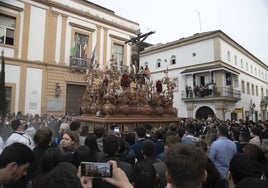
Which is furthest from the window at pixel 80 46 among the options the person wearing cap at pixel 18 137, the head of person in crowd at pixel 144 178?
the head of person in crowd at pixel 144 178

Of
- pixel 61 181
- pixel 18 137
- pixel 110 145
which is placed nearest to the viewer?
pixel 61 181

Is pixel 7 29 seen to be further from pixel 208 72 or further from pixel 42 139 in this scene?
pixel 208 72

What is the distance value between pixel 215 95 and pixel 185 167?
26.1 metres

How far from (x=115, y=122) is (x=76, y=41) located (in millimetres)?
12623

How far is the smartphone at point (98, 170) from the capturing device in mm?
1619

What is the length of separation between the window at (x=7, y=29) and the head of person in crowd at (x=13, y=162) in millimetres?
16490

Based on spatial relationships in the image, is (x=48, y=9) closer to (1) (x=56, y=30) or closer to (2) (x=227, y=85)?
(1) (x=56, y=30)

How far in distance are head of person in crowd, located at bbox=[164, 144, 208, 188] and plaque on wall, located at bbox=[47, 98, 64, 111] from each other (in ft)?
55.6

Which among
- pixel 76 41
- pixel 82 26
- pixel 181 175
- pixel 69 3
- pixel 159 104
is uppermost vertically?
pixel 69 3

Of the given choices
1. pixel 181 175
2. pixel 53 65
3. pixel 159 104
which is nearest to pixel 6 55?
pixel 53 65

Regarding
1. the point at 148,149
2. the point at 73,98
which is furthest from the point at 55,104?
the point at 148,149

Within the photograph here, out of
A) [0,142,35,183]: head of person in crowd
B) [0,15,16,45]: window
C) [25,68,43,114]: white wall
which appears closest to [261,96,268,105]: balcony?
[25,68,43,114]: white wall

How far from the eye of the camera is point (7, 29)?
53.6 feet

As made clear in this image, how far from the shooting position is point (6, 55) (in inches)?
627
